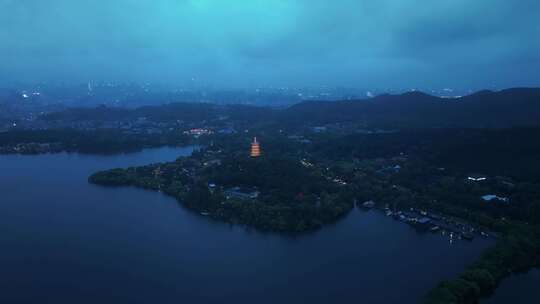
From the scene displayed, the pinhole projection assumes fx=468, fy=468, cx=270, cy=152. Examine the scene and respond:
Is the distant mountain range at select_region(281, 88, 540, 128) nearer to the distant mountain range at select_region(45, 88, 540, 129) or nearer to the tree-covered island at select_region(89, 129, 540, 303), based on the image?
the distant mountain range at select_region(45, 88, 540, 129)

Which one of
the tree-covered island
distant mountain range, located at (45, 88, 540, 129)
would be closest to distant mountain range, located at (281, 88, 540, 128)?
distant mountain range, located at (45, 88, 540, 129)

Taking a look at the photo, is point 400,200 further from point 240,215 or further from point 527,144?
point 527,144

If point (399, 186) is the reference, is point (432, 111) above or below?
above

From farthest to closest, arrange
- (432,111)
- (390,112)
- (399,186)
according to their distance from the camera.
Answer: (390,112), (432,111), (399,186)

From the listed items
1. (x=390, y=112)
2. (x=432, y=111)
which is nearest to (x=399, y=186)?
(x=432, y=111)

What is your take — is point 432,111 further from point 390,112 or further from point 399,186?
point 399,186

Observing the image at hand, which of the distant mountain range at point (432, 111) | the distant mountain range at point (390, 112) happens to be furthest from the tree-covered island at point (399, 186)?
the distant mountain range at point (390, 112)

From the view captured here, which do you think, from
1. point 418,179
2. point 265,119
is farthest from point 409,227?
point 265,119

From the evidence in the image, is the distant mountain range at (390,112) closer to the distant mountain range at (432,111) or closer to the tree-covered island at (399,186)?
the distant mountain range at (432,111)
